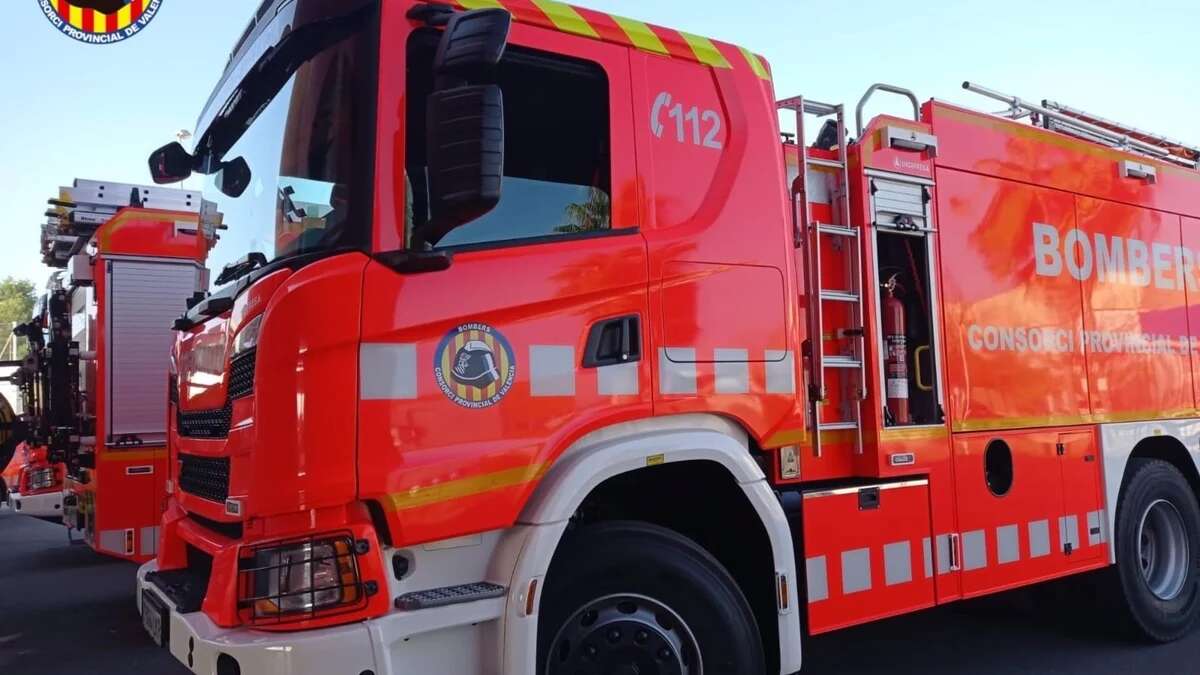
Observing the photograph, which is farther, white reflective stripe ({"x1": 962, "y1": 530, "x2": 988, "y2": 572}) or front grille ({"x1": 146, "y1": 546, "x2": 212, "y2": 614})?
white reflective stripe ({"x1": 962, "y1": 530, "x2": 988, "y2": 572})

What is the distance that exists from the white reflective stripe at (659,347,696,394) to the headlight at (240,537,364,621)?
3.92ft

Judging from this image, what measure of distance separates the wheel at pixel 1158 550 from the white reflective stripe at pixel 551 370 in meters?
3.72

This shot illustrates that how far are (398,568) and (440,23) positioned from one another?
1.68 metres

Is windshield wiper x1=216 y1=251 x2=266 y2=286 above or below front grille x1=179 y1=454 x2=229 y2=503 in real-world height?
above

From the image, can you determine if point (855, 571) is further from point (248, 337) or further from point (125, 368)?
point (125, 368)

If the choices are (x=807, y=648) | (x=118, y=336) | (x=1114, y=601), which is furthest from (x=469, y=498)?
(x=118, y=336)

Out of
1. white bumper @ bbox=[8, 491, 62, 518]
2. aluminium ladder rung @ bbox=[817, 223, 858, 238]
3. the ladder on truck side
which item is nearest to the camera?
the ladder on truck side

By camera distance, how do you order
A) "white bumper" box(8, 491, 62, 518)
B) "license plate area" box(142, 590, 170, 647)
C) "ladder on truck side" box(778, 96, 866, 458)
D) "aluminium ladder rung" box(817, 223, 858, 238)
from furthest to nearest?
"white bumper" box(8, 491, 62, 518) → "aluminium ladder rung" box(817, 223, 858, 238) → "ladder on truck side" box(778, 96, 866, 458) → "license plate area" box(142, 590, 170, 647)

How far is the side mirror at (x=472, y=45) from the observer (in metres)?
2.56

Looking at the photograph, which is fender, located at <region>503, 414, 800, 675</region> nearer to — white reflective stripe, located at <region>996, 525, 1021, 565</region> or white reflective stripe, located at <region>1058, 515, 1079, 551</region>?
white reflective stripe, located at <region>996, 525, 1021, 565</region>

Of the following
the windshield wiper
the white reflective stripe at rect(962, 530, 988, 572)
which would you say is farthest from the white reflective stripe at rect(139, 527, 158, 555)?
the white reflective stripe at rect(962, 530, 988, 572)

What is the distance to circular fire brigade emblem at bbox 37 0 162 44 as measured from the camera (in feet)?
21.9

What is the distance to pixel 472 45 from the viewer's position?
257cm

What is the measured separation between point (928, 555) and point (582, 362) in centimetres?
206
